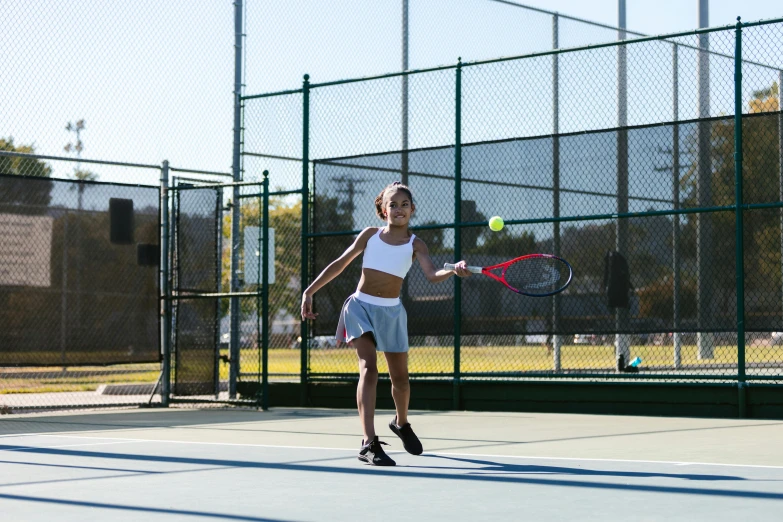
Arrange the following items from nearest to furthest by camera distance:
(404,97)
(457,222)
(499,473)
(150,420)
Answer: (499,473), (150,420), (457,222), (404,97)

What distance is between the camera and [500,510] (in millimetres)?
4617

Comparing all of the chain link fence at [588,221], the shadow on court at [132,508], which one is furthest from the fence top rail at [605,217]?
the shadow on court at [132,508]

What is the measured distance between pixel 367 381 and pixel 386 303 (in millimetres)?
474

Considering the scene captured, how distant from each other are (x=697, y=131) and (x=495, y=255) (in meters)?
2.30

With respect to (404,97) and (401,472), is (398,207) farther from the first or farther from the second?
(404,97)

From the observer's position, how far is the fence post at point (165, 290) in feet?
40.4

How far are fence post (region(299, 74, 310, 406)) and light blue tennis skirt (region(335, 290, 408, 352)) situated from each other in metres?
5.56

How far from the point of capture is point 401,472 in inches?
236

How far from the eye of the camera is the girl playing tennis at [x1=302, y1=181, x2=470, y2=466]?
6715 millimetres

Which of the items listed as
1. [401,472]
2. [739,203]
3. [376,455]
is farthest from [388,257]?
[739,203]

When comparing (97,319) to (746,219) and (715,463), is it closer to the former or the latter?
(746,219)

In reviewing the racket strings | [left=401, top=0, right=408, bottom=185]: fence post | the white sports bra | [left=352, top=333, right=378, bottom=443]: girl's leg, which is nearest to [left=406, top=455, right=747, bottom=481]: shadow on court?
[left=352, top=333, right=378, bottom=443]: girl's leg

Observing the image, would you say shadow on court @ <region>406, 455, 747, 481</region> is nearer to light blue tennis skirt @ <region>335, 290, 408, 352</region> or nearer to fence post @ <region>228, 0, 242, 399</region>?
light blue tennis skirt @ <region>335, 290, 408, 352</region>

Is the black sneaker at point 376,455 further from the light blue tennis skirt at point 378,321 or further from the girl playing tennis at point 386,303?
the light blue tennis skirt at point 378,321
